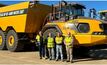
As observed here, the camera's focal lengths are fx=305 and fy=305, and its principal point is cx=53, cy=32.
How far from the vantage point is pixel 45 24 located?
15844mm

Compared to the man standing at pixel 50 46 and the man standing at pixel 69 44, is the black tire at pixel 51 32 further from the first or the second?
the man standing at pixel 69 44

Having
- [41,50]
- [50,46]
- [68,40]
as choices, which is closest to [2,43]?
[41,50]

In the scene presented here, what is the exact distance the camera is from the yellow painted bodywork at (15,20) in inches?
647

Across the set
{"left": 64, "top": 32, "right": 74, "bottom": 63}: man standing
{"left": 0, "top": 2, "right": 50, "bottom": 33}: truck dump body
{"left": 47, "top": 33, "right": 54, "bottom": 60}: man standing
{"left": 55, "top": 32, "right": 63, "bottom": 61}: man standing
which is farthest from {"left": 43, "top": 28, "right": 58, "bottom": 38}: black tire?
{"left": 0, "top": 2, "right": 50, "bottom": 33}: truck dump body

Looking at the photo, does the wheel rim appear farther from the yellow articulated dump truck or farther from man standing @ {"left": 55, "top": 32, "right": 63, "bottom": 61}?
man standing @ {"left": 55, "top": 32, "right": 63, "bottom": 61}

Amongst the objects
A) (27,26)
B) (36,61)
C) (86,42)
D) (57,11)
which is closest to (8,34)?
(27,26)

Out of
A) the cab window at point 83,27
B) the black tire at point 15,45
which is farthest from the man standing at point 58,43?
the black tire at point 15,45

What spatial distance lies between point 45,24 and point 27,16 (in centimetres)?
110

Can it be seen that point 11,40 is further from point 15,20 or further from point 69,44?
point 69,44

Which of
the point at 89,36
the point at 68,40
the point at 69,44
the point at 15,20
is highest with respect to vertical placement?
the point at 15,20

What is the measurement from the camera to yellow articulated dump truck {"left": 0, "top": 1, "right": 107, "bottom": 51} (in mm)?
13516

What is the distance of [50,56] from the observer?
45.8ft

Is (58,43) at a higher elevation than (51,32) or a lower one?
lower

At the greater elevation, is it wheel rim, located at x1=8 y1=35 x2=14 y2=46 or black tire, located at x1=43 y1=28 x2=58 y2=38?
black tire, located at x1=43 y1=28 x2=58 y2=38
